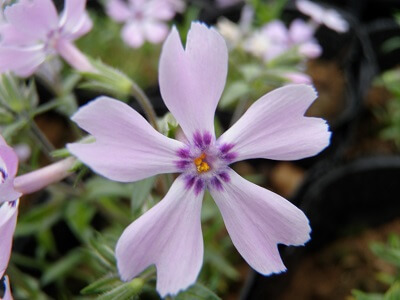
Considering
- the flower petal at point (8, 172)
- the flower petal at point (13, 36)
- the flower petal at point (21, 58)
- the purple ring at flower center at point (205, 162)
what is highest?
the flower petal at point (13, 36)

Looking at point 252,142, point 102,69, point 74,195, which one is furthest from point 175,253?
point 74,195

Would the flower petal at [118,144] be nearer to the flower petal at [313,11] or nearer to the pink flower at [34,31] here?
the pink flower at [34,31]

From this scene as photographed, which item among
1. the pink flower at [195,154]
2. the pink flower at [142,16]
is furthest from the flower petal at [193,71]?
the pink flower at [142,16]

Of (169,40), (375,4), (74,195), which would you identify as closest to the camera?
(169,40)

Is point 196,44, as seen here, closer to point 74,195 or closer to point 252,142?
point 252,142

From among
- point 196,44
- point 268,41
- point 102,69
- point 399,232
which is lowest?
point 399,232

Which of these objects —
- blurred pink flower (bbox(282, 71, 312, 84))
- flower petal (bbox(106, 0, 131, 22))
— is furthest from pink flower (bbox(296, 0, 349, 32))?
blurred pink flower (bbox(282, 71, 312, 84))
